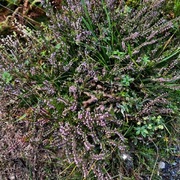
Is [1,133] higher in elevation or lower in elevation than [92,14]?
lower

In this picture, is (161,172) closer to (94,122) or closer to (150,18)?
(94,122)

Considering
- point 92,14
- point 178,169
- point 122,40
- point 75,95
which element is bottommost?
point 178,169

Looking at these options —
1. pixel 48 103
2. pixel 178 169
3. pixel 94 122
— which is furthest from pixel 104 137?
pixel 178 169

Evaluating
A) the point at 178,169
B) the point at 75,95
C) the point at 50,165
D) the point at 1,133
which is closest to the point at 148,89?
the point at 75,95

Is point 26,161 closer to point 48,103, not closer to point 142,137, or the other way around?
point 48,103

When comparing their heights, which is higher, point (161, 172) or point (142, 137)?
point (142, 137)

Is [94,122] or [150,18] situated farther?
[150,18]
